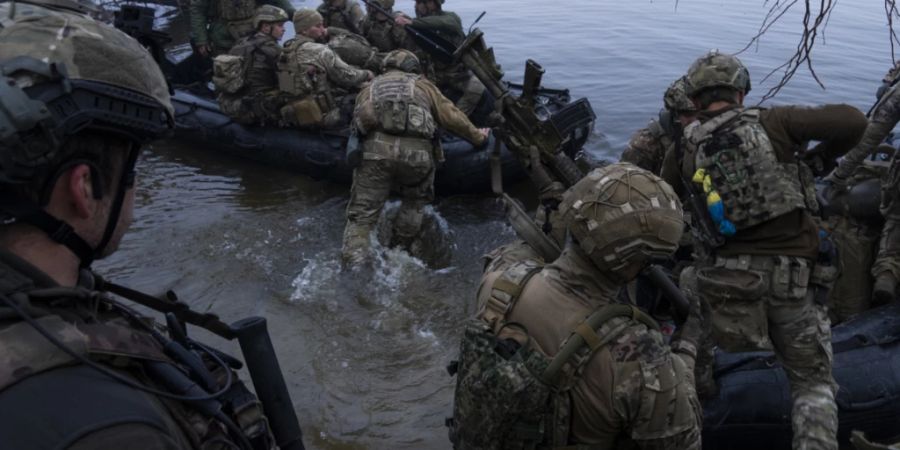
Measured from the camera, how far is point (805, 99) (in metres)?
13.8

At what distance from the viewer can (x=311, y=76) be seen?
7918 mm

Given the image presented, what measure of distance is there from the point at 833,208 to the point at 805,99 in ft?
30.2

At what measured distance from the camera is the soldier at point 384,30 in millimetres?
9453

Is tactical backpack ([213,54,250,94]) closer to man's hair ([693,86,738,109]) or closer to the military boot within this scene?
man's hair ([693,86,738,109])

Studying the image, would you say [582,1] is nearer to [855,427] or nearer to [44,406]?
[855,427]

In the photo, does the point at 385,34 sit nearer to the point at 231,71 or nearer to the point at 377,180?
the point at 231,71

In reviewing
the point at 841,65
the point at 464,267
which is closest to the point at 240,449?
the point at 464,267

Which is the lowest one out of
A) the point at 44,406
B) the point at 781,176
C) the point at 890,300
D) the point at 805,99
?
the point at 805,99

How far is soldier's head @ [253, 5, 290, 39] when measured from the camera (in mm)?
8102

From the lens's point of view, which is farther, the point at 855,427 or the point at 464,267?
the point at 464,267

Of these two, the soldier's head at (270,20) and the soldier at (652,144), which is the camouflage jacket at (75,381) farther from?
the soldier's head at (270,20)

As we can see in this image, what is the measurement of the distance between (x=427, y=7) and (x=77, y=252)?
7.89m

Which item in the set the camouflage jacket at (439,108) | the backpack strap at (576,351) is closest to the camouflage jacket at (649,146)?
the camouflage jacket at (439,108)

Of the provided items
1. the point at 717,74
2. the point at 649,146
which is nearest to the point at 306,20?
the point at 649,146
